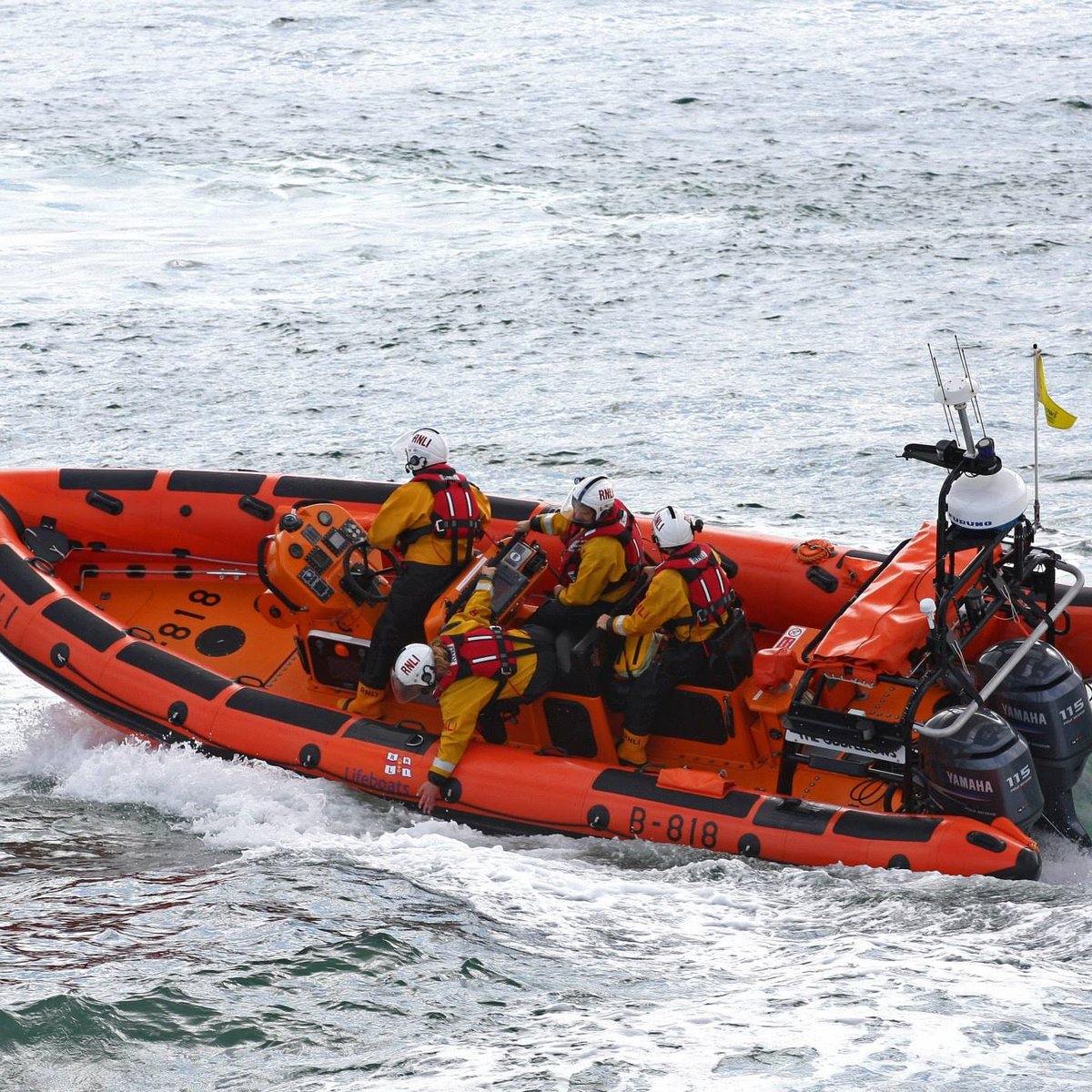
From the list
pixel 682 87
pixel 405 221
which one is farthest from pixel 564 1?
pixel 405 221

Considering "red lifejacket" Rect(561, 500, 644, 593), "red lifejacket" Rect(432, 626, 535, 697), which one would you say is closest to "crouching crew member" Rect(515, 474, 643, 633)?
"red lifejacket" Rect(561, 500, 644, 593)

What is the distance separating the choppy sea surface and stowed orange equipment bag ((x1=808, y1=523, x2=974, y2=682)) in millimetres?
679

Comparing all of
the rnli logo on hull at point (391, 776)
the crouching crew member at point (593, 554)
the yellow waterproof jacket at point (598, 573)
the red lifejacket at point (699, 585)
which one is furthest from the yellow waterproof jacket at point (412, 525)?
the red lifejacket at point (699, 585)

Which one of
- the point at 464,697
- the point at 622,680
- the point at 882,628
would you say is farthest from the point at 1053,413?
the point at 464,697

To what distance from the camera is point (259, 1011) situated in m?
4.30

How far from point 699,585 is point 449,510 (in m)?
1.08

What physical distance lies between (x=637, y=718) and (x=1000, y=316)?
7.90m

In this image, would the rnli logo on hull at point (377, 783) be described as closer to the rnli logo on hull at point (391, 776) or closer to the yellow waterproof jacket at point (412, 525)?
the rnli logo on hull at point (391, 776)

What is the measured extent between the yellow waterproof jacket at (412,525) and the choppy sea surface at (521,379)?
37.7 inches

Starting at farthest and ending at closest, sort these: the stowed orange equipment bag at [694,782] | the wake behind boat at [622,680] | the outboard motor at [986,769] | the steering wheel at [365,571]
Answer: the steering wheel at [365,571]
the stowed orange equipment bag at [694,782]
the wake behind boat at [622,680]
the outboard motor at [986,769]

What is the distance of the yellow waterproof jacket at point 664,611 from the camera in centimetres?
522

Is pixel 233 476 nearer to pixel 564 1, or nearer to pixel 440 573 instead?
pixel 440 573

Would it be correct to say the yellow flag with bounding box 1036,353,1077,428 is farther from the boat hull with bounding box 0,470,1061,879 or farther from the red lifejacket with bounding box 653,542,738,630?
the red lifejacket with bounding box 653,542,738,630

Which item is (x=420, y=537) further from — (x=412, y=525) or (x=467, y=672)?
→ (x=467, y=672)
